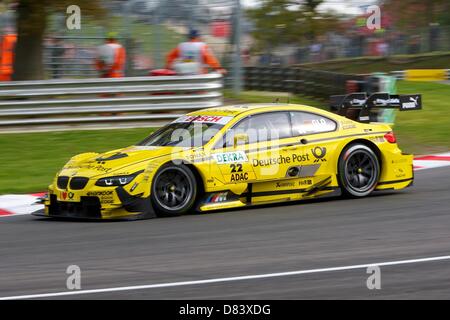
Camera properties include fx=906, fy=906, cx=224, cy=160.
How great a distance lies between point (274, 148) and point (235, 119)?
0.58 m

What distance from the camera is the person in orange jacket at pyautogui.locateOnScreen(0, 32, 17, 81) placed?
68.0 feet

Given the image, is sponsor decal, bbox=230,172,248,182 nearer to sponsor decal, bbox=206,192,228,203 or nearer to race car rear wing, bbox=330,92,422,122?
sponsor decal, bbox=206,192,228,203

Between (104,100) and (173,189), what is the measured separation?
7785mm

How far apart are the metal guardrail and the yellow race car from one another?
252 inches

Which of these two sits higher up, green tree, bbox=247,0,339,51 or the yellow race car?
green tree, bbox=247,0,339,51

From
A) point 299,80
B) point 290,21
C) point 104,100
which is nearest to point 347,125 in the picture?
point 104,100

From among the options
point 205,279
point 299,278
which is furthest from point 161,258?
point 299,278

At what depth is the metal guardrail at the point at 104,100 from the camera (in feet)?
57.6

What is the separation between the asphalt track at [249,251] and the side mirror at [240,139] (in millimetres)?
819
